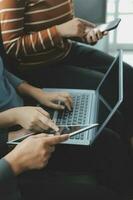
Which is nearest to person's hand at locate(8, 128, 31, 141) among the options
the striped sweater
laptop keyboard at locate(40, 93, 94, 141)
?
laptop keyboard at locate(40, 93, 94, 141)

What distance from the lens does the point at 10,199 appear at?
885mm

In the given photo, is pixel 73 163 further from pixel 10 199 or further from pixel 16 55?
pixel 16 55

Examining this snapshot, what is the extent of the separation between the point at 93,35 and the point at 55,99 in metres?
0.33

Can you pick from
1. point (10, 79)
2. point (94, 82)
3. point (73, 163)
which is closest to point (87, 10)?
point (94, 82)

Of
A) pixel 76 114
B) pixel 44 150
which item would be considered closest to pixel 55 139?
pixel 44 150

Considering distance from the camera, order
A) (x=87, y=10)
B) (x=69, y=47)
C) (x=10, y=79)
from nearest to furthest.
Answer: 1. (x=10, y=79)
2. (x=69, y=47)
3. (x=87, y=10)

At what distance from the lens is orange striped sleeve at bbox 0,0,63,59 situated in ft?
4.24

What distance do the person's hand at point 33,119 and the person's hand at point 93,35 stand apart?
48cm

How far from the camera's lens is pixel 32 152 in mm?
903

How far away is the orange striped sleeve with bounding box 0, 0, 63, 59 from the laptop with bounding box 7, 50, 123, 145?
167mm

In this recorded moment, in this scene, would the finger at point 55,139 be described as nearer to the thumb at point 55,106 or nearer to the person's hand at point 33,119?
the person's hand at point 33,119

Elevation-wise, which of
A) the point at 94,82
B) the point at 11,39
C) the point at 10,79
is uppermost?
the point at 11,39

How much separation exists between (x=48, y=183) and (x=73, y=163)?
12 centimetres

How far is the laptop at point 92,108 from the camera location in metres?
1.08
